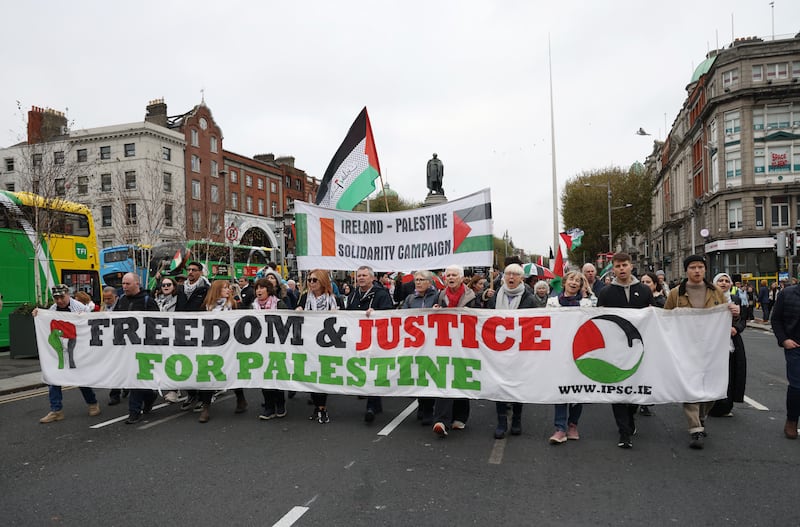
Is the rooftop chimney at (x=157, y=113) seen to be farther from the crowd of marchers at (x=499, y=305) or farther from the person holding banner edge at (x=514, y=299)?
the person holding banner edge at (x=514, y=299)

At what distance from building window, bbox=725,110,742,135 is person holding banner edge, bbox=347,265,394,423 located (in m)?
45.9

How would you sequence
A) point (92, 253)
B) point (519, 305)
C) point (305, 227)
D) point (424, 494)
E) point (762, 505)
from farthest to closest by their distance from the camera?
point (92, 253)
point (305, 227)
point (519, 305)
point (424, 494)
point (762, 505)

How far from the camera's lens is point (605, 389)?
6.02m

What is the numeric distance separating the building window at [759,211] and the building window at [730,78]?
9095 mm

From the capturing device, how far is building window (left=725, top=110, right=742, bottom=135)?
43219 mm

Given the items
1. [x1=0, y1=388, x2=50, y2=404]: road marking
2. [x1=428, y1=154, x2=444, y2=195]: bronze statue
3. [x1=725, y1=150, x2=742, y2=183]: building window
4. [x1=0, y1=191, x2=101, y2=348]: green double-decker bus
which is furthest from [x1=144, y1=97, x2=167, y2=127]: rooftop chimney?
[x1=725, y1=150, x2=742, y2=183]: building window

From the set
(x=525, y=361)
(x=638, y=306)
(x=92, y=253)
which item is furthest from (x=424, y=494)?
(x=92, y=253)

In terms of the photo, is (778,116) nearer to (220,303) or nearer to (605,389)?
(605,389)

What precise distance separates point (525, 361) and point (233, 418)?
3.84 m

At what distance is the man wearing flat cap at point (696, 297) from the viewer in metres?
5.81

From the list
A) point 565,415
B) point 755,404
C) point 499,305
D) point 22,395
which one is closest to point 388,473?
point 565,415

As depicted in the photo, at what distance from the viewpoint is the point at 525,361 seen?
6285 mm

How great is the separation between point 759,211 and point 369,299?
150 ft

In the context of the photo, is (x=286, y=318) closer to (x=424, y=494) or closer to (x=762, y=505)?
(x=424, y=494)
